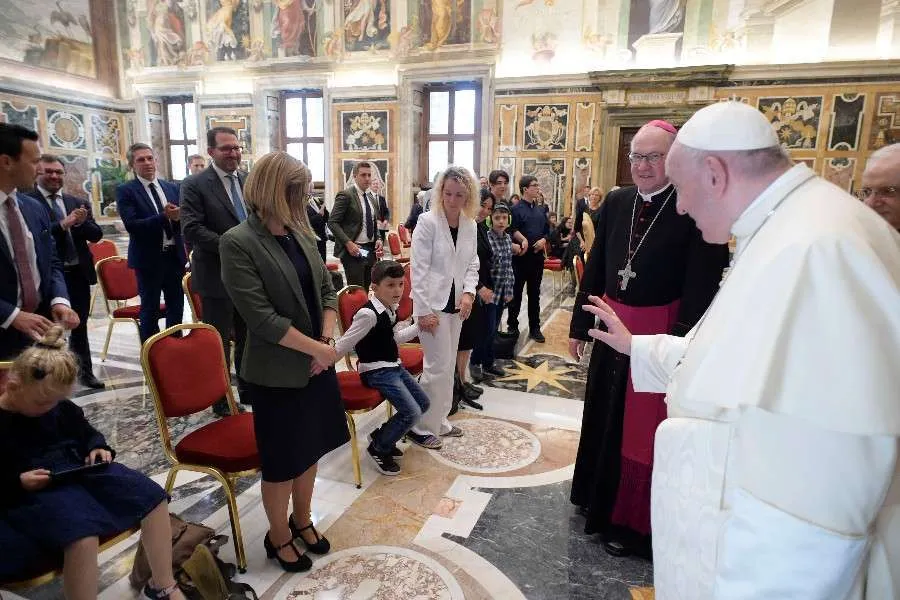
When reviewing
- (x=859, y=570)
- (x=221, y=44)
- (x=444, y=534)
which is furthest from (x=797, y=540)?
(x=221, y=44)

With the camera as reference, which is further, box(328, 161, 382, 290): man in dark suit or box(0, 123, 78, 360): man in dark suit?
box(328, 161, 382, 290): man in dark suit

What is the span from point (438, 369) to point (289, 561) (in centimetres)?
147

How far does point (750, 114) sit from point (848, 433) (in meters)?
0.73

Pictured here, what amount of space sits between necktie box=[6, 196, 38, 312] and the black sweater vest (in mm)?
1621

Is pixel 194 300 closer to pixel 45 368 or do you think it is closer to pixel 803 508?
pixel 45 368

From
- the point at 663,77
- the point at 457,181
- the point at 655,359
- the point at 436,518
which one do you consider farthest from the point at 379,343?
the point at 663,77

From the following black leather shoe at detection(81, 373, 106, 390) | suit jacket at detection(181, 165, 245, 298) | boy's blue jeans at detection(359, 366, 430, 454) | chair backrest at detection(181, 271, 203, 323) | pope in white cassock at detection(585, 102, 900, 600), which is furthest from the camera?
black leather shoe at detection(81, 373, 106, 390)

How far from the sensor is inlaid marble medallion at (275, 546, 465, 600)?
7.19ft

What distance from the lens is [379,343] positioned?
312 cm

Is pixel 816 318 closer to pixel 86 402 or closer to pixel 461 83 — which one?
pixel 86 402

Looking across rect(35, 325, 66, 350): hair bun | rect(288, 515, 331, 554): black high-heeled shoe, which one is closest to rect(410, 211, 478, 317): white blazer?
rect(288, 515, 331, 554): black high-heeled shoe

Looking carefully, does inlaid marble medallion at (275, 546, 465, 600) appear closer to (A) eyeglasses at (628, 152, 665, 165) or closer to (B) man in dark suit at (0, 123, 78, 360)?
(B) man in dark suit at (0, 123, 78, 360)

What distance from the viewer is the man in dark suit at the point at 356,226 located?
18.5 ft

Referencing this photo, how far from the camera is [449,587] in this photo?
226 centimetres
